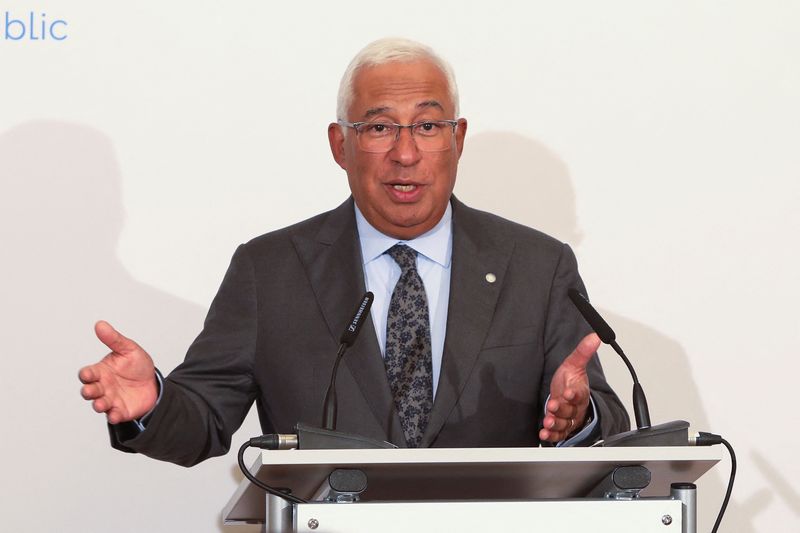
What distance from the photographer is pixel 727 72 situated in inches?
136

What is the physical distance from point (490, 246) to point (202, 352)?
71cm

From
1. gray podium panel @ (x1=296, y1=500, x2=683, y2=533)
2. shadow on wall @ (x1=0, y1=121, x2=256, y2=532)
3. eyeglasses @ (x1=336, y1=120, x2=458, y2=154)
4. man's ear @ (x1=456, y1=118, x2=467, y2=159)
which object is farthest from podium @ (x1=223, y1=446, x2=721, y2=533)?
shadow on wall @ (x1=0, y1=121, x2=256, y2=532)

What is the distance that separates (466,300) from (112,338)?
935 millimetres

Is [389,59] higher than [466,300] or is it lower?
higher

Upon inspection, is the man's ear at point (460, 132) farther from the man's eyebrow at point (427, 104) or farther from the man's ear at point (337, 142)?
the man's ear at point (337, 142)

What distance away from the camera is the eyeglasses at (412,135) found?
110 inches

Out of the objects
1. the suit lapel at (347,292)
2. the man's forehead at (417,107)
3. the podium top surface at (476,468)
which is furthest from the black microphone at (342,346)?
the man's forehead at (417,107)

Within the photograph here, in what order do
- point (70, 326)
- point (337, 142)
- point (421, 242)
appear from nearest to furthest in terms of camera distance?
point (421, 242) < point (337, 142) < point (70, 326)

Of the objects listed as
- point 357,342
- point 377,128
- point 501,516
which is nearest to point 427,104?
point 377,128

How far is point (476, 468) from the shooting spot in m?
1.73

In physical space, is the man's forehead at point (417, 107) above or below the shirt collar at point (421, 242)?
above

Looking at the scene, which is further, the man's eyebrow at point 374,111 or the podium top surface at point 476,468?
the man's eyebrow at point 374,111

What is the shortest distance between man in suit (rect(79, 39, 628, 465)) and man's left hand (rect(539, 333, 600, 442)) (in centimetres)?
40

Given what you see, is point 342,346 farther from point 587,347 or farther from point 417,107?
point 417,107
